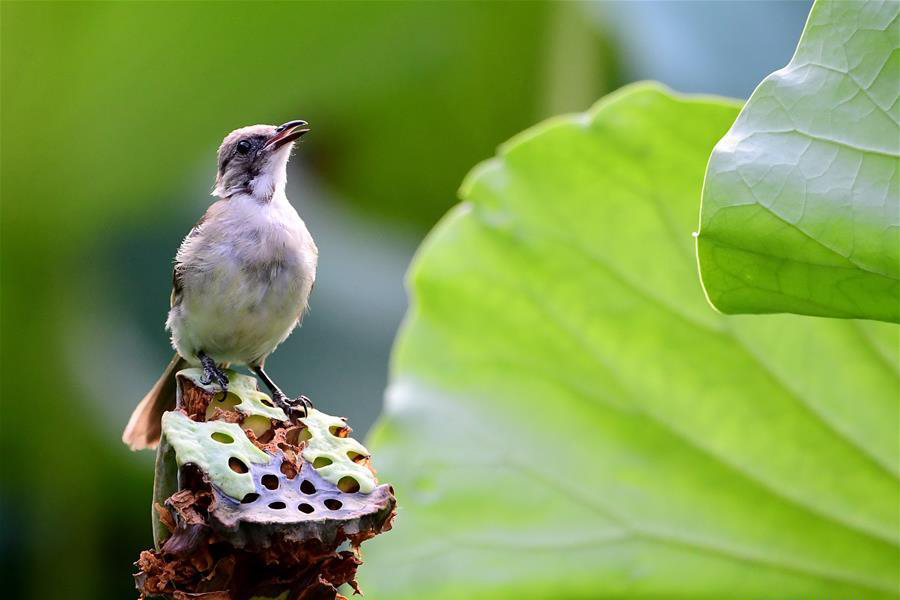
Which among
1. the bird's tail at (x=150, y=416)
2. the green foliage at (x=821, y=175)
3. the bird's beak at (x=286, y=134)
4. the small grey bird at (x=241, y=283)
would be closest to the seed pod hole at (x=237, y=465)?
the green foliage at (x=821, y=175)

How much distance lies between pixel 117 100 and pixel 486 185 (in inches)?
79.5

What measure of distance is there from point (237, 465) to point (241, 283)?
1.35 m

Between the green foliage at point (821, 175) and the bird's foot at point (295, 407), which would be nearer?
the bird's foot at point (295, 407)

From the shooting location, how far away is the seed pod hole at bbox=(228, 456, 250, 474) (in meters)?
1.00

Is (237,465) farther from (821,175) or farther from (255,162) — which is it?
(255,162)

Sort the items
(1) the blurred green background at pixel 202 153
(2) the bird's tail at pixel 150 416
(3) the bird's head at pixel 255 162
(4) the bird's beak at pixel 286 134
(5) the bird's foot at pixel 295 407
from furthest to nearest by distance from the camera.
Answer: (1) the blurred green background at pixel 202 153 → (3) the bird's head at pixel 255 162 → (4) the bird's beak at pixel 286 134 → (2) the bird's tail at pixel 150 416 → (5) the bird's foot at pixel 295 407

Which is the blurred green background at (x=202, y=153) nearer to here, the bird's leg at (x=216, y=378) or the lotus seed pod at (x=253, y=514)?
the bird's leg at (x=216, y=378)

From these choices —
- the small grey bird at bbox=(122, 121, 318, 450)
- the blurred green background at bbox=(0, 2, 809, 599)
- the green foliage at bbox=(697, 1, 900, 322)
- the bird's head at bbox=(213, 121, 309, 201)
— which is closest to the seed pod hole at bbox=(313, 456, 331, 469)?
the green foliage at bbox=(697, 1, 900, 322)

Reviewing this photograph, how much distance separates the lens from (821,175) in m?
1.28

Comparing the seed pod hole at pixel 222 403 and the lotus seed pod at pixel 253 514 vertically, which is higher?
the seed pod hole at pixel 222 403

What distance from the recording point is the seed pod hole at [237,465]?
1.00 m

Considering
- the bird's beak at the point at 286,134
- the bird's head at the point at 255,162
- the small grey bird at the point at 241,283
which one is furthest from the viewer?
the bird's head at the point at 255,162

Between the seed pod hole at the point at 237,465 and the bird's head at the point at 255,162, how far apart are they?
1.55 meters

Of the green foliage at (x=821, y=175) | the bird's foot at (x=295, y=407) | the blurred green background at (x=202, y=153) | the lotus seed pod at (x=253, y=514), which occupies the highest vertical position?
the blurred green background at (x=202, y=153)
